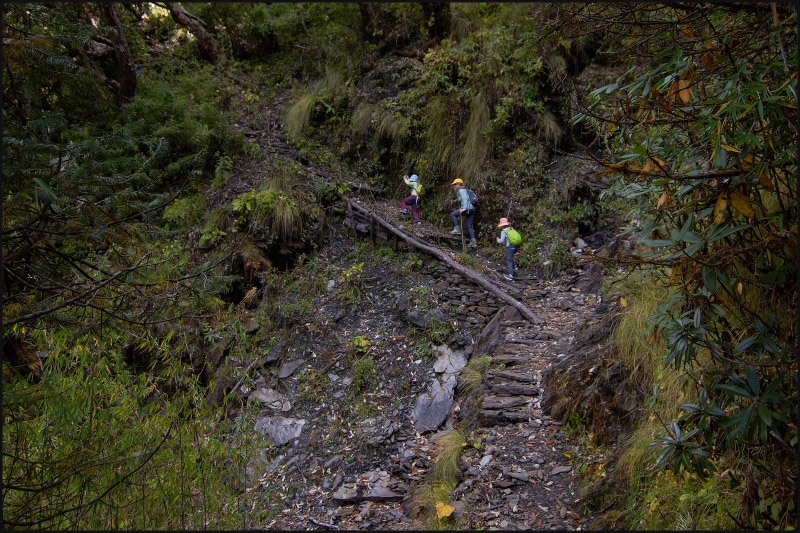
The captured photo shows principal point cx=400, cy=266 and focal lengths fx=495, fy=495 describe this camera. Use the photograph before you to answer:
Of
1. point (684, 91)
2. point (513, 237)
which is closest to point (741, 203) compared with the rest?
point (684, 91)

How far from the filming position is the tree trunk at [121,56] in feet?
32.1

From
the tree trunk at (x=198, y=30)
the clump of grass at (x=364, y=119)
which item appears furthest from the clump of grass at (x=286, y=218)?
the tree trunk at (x=198, y=30)

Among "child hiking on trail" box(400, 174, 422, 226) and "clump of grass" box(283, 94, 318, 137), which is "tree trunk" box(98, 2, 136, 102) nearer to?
"clump of grass" box(283, 94, 318, 137)

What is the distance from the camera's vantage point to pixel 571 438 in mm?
5082

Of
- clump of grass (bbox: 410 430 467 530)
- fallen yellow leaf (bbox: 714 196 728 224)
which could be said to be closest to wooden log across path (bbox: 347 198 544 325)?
clump of grass (bbox: 410 430 467 530)

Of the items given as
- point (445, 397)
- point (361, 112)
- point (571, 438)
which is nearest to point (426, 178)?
point (361, 112)

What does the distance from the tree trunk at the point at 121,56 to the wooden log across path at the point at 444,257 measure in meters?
5.24

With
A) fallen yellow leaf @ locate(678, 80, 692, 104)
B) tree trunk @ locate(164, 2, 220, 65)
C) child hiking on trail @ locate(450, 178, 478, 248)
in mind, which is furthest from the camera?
tree trunk @ locate(164, 2, 220, 65)

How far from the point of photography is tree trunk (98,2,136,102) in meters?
9.80

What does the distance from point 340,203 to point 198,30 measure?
725 cm

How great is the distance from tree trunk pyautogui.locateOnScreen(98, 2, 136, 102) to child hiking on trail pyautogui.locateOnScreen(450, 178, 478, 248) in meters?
7.15

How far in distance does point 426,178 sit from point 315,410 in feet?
18.6

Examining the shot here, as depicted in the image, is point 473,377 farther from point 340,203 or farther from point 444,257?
point 340,203

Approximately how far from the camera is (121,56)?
33.1ft
